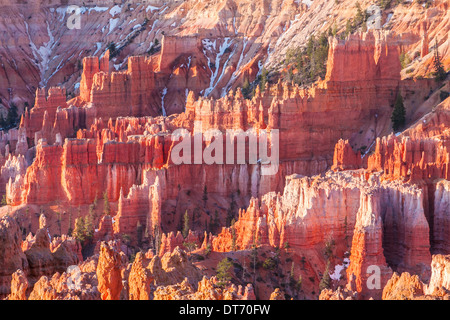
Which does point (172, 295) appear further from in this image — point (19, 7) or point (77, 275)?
point (19, 7)

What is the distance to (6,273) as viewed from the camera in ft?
153

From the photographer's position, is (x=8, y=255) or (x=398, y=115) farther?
(x=398, y=115)

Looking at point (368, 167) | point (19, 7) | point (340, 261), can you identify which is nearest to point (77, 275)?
point (340, 261)

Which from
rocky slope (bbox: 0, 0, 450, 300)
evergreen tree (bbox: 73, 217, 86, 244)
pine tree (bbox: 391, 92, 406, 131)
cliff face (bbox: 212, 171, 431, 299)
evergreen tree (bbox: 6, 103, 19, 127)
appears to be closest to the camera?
rocky slope (bbox: 0, 0, 450, 300)

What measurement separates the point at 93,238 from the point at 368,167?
2047cm

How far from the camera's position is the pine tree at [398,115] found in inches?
3819

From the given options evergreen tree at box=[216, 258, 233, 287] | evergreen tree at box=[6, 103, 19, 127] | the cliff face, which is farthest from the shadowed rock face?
evergreen tree at box=[6, 103, 19, 127]

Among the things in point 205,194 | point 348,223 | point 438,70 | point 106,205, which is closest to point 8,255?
point 348,223

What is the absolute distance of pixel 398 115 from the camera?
9762 centimetres

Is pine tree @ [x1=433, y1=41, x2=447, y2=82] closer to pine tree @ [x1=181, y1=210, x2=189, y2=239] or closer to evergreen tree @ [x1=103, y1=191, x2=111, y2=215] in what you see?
pine tree @ [x1=181, y1=210, x2=189, y2=239]

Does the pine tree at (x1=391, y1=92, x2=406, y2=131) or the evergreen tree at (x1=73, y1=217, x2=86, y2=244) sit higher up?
the pine tree at (x1=391, y1=92, x2=406, y2=131)

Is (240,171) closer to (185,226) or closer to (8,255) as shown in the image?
(185,226)

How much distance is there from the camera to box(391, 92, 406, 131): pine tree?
97000mm

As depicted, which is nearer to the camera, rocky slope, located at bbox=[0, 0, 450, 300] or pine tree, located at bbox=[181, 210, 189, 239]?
rocky slope, located at bbox=[0, 0, 450, 300]
